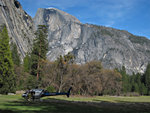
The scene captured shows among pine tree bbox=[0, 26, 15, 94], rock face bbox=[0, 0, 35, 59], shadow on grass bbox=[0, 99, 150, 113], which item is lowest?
shadow on grass bbox=[0, 99, 150, 113]

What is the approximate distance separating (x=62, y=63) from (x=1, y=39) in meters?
22.6

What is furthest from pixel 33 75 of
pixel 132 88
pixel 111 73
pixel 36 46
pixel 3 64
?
pixel 132 88

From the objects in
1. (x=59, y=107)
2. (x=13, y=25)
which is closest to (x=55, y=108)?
(x=59, y=107)

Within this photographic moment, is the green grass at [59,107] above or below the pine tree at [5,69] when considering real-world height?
below

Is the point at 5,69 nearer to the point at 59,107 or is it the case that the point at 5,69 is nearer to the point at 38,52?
the point at 38,52

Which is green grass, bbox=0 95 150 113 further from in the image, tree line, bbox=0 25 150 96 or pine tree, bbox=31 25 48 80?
pine tree, bbox=31 25 48 80

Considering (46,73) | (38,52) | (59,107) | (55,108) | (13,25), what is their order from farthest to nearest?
(13,25)
(46,73)
(38,52)
(59,107)
(55,108)

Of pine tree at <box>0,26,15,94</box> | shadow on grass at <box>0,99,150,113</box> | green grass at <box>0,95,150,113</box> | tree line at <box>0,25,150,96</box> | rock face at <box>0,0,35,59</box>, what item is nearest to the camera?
shadow on grass at <box>0,99,150,113</box>

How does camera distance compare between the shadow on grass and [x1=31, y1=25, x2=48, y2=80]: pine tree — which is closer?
the shadow on grass

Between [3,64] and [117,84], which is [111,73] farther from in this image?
[3,64]

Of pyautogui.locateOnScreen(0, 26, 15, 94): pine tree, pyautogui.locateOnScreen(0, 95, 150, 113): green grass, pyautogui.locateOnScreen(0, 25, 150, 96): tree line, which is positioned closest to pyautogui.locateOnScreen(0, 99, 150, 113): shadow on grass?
pyautogui.locateOnScreen(0, 95, 150, 113): green grass

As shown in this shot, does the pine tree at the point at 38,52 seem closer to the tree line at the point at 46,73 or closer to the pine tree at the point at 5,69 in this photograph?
the tree line at the point at 46,73

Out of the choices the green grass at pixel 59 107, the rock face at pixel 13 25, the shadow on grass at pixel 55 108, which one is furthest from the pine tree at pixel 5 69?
the rock face at pixel 13 25

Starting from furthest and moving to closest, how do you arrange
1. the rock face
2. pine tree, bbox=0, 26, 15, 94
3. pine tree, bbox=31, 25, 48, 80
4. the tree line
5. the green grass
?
the rock face, pine tree, bbox=31, 25, 48, 80, the tree line, pine tree, bbox=0, 26, 15, 94, the green grass
